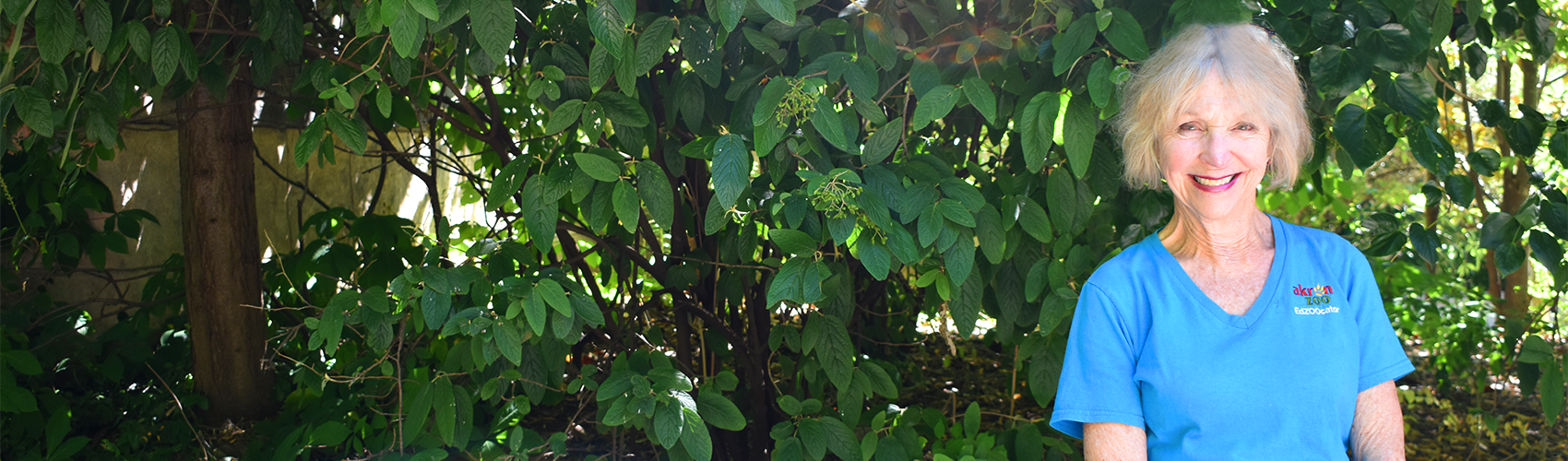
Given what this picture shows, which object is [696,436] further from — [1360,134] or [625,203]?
[1360,134]

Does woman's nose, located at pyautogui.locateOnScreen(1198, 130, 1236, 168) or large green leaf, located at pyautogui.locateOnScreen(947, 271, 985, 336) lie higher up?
woman's nose, located at pyautogui.locateOnScreen(1198, 130, 1236, 168)

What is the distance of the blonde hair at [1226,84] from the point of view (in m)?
1.33

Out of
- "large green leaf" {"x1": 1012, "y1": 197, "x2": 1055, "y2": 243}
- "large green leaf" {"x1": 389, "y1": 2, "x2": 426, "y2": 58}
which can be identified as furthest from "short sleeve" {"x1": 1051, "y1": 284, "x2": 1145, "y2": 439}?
"large green leaf" {"x1": 389, "y1": 2, "x2": 426, "y2": 58}

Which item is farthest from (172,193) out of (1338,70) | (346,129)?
(1338,70)

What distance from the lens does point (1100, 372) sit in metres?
1.33

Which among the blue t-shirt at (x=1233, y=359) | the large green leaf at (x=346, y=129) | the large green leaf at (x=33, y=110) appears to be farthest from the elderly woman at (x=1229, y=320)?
the large green leaf at (x=33, y=110)

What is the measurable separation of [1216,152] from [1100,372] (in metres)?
0.34

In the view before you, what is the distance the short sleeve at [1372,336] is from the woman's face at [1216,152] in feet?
0.58

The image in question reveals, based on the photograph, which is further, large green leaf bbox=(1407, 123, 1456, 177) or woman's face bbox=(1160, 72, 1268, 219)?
large green leaf bbox=(1407, 123, 1456, 177)

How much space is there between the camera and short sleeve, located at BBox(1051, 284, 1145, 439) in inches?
51.9

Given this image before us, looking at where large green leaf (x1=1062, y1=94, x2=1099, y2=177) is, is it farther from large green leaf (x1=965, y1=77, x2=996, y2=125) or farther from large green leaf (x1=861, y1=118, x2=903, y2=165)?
large green leaf (x1=861, y1=118, x2=903, y2=165)

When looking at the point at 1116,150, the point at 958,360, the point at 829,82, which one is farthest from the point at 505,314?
the point at 958,360

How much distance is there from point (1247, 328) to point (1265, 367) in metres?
0.06

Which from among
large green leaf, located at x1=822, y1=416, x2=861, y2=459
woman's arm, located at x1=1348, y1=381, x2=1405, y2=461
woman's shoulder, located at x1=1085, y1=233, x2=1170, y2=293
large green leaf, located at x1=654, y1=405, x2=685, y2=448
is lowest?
large green leaf, located at x1=822, y1=416, x2=861, y2=459
